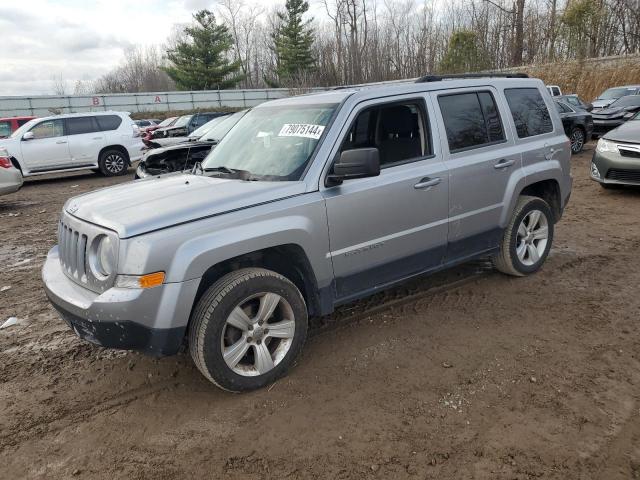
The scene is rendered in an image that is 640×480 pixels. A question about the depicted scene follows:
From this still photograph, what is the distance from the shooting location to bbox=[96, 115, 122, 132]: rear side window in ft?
47.7

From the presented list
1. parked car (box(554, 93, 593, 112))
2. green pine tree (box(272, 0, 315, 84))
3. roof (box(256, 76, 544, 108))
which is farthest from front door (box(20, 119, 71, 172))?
green pine tree (box(272, 0, 315, 84))

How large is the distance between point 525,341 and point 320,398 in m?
1.68

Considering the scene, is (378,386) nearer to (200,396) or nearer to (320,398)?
(320,398)

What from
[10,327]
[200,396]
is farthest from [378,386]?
[10,327]

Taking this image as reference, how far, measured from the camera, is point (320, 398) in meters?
3.15

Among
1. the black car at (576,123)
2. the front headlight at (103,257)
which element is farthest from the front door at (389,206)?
the black car at (576,123)

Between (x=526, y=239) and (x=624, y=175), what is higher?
(x=526, y=239)

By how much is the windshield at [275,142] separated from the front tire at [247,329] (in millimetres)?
808

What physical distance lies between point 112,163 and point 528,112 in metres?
12.9

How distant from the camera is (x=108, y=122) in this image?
1462 cm

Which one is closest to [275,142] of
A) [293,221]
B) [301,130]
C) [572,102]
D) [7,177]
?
[301,130]

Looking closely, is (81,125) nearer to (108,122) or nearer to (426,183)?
(108,122)

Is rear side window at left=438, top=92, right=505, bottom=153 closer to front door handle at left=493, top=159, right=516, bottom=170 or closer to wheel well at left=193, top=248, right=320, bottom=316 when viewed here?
front door handle at left=493, top=159, right=516, bottom=170

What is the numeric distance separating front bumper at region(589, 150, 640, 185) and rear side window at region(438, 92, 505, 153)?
497cm
